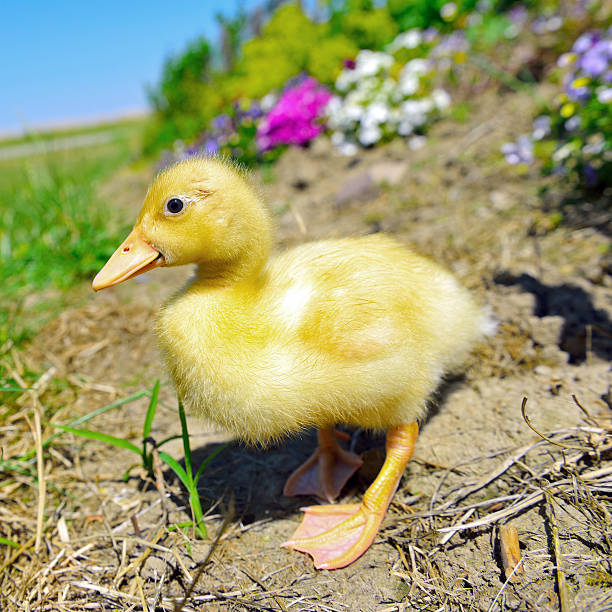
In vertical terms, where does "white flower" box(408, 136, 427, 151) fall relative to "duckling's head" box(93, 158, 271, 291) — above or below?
below

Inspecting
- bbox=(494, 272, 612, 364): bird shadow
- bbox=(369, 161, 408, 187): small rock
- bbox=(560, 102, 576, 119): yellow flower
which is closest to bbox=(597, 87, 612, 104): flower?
bbox=(560, 102, 576, 119): yellow flower

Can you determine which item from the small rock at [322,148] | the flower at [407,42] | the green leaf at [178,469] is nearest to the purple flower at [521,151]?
the small rock at [322,148]

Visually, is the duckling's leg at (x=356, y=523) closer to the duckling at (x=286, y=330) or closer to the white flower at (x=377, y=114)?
the duckling at (x=286, y=330)

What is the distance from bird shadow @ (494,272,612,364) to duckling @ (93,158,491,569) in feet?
2.75

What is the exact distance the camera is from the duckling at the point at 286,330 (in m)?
1.69

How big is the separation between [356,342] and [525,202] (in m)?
2.62

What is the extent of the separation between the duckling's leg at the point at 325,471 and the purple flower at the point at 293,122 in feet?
14.7

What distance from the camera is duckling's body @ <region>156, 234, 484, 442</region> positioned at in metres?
1.68

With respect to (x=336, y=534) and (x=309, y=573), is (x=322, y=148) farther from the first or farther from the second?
(x=309, y=573)

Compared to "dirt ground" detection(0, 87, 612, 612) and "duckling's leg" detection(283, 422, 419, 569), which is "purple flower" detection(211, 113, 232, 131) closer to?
"dirt ground" detection(0, 87, 612, 612)

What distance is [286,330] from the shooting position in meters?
1.76

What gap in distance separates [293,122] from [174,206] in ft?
15.0

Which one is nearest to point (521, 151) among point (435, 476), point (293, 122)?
point (293, 122)

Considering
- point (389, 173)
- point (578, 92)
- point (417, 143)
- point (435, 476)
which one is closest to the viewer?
point (435, 476)
